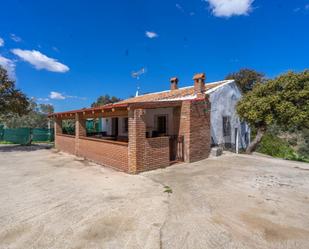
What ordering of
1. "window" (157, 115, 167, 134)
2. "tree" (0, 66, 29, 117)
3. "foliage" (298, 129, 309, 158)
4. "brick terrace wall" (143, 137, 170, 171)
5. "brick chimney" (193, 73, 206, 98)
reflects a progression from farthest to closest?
"foliage" (298, 129, 309, 158) < "tree" (0, 66, 29, 117) < "window" (157, 115, 167, 134) < "brick chimney" (193, 73, 206, 98) < "brick terrace wall" (143, 137, 170, 171)

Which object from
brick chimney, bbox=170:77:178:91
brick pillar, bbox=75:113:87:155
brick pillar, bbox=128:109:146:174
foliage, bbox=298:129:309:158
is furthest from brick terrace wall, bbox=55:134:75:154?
foliage, bbox=298:129:309:158

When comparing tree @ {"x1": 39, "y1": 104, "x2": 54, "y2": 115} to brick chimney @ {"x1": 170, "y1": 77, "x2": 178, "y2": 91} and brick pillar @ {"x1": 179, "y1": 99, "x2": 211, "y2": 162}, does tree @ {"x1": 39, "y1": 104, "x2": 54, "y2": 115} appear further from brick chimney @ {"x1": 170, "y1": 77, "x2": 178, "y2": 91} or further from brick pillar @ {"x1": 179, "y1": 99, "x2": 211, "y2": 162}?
brick pillar @ {"x1": 179, "y1": 99, "x2": 211, "y2": 162}

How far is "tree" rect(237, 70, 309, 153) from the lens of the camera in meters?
10.4

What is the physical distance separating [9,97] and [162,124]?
12084 millimetres

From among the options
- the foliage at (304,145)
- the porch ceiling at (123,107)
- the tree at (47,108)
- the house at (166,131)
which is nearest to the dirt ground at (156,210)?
the house at (166,131)

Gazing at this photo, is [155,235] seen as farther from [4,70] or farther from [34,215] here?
[4,70]

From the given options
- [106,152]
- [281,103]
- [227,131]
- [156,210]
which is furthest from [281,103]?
[156,210]

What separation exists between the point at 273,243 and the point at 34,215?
434 centimetres

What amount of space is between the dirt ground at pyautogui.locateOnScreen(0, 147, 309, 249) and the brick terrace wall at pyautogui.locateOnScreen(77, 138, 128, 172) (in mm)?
708

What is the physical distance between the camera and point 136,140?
23.3ft

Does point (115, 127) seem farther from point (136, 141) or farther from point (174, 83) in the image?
point (136, 141)

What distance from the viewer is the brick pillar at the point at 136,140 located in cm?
712

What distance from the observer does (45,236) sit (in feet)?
10.9

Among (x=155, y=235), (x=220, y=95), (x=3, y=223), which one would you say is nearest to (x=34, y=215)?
(x=3, y=223)
